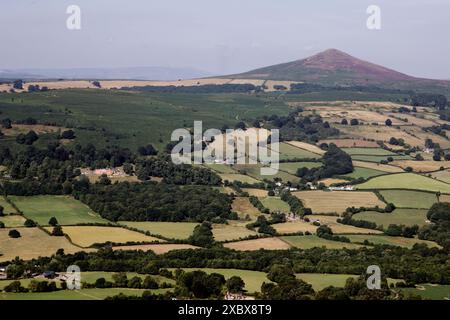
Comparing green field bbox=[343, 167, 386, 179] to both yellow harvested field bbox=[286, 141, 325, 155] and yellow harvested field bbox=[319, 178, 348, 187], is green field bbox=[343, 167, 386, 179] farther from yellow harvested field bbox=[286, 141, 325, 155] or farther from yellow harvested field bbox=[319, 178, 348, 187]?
yellow harvested field bbox=[286, 141, 325, 155]

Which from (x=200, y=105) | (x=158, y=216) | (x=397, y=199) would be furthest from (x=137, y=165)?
(x=200, y=105)

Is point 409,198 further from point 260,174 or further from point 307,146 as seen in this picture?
point 307,146

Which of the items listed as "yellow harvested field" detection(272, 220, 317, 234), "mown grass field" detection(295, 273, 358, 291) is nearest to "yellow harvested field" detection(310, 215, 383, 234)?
"yellow harvested field" detection(272, 220, 317, 234)

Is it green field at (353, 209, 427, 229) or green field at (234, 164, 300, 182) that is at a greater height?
green field at (234, 164, 300, 182)

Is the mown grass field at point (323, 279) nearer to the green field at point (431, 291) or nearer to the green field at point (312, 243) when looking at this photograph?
the green field at point (431, 291)

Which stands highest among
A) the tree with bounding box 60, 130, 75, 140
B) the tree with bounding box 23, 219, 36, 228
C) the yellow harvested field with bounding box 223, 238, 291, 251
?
the tree with bounding box 60, 130, 75, 140

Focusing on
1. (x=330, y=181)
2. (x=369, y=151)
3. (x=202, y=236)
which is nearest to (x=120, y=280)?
(x=202, y=236)

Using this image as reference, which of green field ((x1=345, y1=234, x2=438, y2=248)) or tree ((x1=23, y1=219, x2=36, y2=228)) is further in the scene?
tree ((x1=23, y1=219, x2=36, y2=228))

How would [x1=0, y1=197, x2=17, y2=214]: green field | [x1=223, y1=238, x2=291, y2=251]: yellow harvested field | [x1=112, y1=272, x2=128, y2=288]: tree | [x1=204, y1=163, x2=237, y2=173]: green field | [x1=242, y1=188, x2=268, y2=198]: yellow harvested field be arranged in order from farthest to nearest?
[x1=204, y1=163, x2=237, y2=173]: green field < [x1=242, y1=188, x2=268, y2=198]: yellow harvested field < [x1=0, y1=197, x2=17, y2=214]: green field < [x1=223, y1=238, x2=291, y2=251]: yellow harvested field < [x1=112, y1=272, x2=128, y2=288]: tree

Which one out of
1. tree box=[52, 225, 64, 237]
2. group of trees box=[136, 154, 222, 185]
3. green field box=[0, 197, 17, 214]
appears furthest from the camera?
group of trees box=[136, 154, 222, 185]
